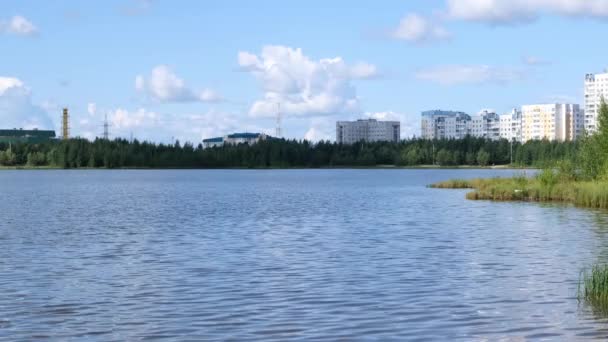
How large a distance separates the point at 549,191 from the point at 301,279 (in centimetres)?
4567

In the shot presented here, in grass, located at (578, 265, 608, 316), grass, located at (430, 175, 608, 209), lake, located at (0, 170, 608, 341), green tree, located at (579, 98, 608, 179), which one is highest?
green tree, located at (579, 98, 608, 179)

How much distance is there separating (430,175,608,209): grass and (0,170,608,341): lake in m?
7.34

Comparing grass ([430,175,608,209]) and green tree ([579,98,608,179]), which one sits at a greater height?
green tree ([579,98,608,179])

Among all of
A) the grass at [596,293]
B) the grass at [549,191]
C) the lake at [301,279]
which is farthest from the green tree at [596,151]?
the grass at [596,293]

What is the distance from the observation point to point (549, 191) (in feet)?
226

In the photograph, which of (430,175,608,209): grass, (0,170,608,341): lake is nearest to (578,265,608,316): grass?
(0,170,608,341): lake

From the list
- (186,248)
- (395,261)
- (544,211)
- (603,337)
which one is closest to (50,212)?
(186,248)

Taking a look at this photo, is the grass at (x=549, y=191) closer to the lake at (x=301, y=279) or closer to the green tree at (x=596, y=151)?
the green tree at (x=596, y=151)

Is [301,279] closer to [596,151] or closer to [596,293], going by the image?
[596,293]

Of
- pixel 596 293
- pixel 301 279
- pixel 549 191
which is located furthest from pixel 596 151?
pixel 596 293

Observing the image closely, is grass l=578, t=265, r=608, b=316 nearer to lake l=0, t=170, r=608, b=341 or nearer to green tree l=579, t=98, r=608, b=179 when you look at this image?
lake l=0, t=170, r=608, b=341

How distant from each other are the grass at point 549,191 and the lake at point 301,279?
7.34m

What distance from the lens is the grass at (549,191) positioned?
60.4m

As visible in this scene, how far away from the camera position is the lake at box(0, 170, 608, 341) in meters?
19.6
